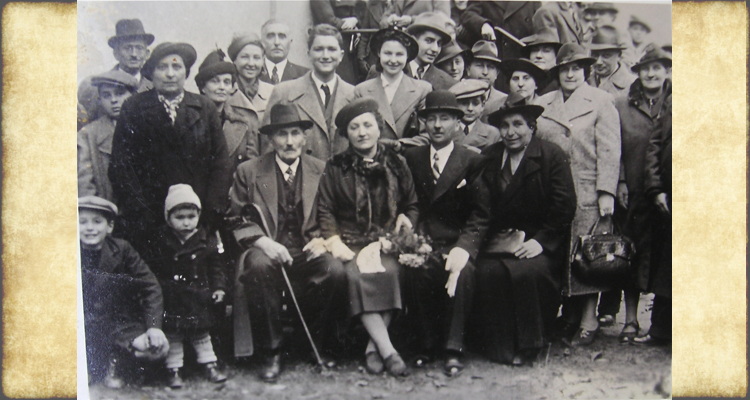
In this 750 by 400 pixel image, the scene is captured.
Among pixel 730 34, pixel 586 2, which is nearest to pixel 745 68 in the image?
pixel 730 34

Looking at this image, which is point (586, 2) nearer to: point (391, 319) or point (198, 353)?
point (391, 319)

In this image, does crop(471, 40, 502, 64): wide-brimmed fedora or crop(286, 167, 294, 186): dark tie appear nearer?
crop(286, 167, 294, 186): dark tie

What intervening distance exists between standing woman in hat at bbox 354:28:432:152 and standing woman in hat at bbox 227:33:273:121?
0.67 m

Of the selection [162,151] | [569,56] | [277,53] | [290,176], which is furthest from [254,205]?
[569,56]

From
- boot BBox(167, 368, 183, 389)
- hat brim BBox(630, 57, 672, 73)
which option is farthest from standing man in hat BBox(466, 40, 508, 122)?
boot BBox(167, 368, 183, 389)

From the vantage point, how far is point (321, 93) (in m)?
4.45

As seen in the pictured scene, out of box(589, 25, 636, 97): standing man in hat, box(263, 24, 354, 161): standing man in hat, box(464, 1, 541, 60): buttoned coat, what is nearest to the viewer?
box(263, 24, 354, 161): standing man in hat

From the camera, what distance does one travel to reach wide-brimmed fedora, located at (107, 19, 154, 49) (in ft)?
14.3

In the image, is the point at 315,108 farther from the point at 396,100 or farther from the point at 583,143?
the point at 583,143

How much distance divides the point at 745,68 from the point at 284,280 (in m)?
3.80

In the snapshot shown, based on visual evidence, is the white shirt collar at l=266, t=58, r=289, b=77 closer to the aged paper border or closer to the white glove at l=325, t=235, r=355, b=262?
the white glove at l=325, t=235, r=355, b=262

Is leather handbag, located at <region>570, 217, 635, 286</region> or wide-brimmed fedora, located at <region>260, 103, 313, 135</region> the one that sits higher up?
wide-brimmed fedora, located at <region>260, 103, 313, 135</region>

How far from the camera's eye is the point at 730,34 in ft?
15.6

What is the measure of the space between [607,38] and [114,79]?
3.58m
